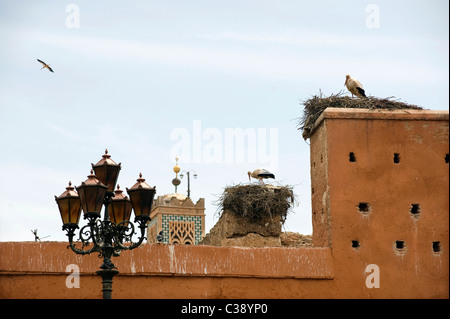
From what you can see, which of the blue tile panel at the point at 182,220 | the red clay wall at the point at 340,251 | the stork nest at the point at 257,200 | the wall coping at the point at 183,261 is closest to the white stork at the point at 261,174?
the stork nest at the point at 257,200

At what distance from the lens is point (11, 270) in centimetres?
1147

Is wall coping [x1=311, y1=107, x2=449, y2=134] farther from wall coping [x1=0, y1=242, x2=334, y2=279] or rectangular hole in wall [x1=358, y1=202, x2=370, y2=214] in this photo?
wall coping [x1=0, y1=242, x2=334, y2=279]

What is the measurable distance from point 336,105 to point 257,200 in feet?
7.72

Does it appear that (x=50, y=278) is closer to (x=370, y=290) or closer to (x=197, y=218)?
(x=370, y=290)

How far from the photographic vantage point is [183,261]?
12.1 meters

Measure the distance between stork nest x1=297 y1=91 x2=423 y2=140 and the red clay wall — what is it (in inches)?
11.5

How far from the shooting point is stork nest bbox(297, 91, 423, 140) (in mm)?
13531

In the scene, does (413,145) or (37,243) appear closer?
(37,243)

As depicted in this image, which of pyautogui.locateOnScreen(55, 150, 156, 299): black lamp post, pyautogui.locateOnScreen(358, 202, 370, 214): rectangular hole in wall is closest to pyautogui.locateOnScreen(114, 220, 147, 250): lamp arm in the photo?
pyautogui.locateOnScreen(55, 150, 156, 299): black lamp post

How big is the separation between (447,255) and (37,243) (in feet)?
19.8

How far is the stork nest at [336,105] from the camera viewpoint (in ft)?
44.4
